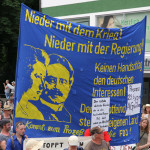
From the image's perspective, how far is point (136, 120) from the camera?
25.5 ft

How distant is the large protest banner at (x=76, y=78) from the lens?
6375 mm

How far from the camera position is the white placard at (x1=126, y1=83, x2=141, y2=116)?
7.58 metres

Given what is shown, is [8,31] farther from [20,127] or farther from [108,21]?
[20,127]

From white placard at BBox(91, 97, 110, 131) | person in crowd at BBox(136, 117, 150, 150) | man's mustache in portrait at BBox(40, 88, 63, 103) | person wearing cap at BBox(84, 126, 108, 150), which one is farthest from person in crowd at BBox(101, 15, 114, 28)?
person wearing cap at BBox(84, 126, 108, 150)

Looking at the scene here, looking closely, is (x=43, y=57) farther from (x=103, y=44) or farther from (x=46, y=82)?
(x=103, y=44)

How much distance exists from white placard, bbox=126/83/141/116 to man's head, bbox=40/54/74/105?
1.33 metres

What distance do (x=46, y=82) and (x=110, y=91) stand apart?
1334 millimetres

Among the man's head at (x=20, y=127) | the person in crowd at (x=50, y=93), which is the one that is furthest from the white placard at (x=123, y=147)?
the man's head at (x=20, y=127)

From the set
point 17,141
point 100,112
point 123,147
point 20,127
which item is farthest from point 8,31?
point 20,127

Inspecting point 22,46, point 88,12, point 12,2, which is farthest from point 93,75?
point 12,2

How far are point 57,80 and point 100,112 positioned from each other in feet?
3.42

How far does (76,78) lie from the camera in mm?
6910

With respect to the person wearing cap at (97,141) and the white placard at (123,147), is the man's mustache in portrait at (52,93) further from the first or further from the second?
the white placard at (123,147)

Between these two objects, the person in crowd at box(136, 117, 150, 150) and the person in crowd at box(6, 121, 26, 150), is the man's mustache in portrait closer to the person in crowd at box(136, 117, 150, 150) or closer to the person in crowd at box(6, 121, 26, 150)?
the person in crowd at box(6, 121, 26, 150)
